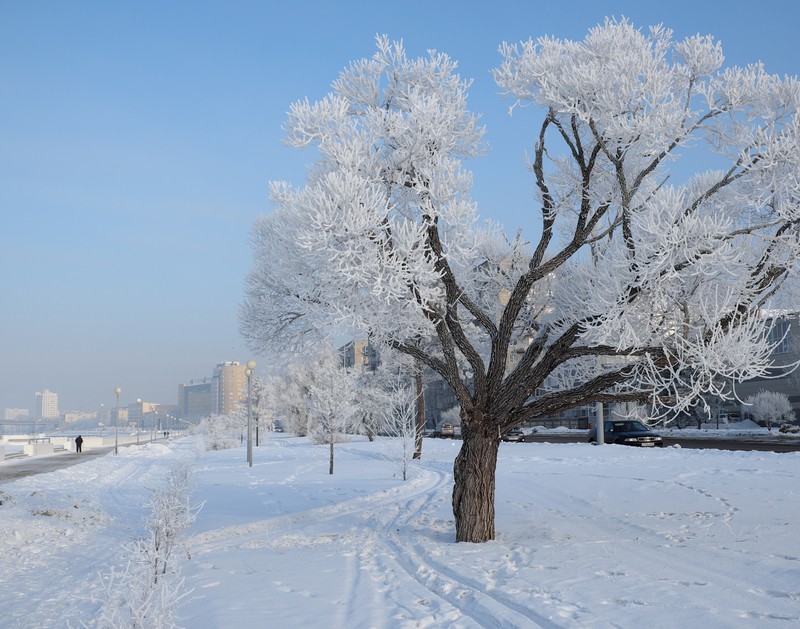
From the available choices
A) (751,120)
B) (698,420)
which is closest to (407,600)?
(751,120)

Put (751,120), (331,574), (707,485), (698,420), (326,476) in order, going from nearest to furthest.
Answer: (331,574)
(751,120)
(707,485)
(326,476)
(698,420)

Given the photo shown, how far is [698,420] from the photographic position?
52.9 meters

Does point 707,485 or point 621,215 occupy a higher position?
point 621,215

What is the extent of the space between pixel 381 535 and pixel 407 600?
4.15 metres

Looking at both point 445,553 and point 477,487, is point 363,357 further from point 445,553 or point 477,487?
point 445,553

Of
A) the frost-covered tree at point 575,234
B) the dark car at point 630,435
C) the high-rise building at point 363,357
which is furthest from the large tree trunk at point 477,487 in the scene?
the dark car at point 630,435

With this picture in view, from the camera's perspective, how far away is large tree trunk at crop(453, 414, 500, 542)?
33.0 ft

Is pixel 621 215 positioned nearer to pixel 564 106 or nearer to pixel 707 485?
pixel 564 106

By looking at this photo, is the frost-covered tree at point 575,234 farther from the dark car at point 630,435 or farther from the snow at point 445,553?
the dark car at point 630,435

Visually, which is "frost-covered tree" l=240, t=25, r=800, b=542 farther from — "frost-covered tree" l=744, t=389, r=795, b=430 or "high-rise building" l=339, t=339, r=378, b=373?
"frost-covered tree" l=744, t=389, r=795, b=430

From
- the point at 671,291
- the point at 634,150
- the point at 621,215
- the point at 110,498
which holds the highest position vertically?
the point at 634,150

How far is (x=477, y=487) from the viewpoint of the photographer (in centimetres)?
1011

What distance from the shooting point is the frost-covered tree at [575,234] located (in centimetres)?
829

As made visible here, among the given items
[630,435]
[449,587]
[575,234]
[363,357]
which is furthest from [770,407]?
[449,587]
